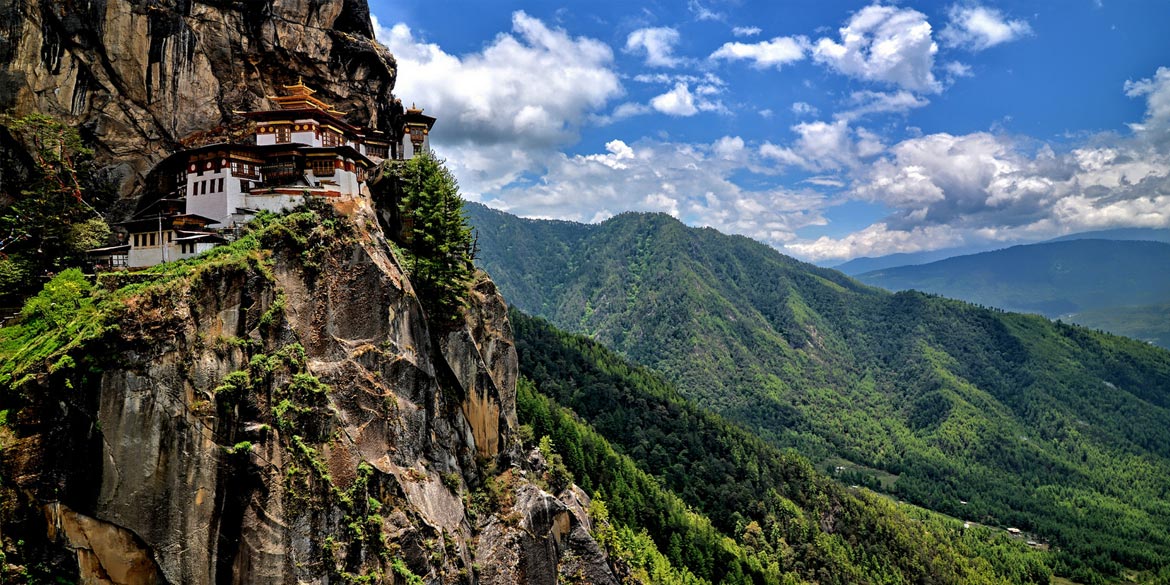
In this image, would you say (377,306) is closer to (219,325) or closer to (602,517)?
(219,325)

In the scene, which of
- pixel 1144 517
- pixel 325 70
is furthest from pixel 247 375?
pixel 1144 517

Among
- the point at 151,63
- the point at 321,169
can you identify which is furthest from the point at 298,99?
the point at 151,63

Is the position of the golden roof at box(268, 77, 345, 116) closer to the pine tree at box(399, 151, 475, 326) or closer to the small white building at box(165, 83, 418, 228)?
the small white building at box(165, 83, 418, 228)

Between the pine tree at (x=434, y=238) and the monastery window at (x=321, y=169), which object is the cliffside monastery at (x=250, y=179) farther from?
the pine tree at (x=434, y=238)

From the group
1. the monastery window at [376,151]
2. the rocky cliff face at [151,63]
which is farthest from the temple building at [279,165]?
the rocky cliff face at [151,63]

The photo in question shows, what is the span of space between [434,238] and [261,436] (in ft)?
62.3

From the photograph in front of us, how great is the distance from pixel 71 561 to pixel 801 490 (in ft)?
403

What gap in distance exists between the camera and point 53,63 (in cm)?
4394

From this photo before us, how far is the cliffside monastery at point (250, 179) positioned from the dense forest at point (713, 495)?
40.3m

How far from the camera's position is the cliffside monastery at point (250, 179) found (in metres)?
40.1

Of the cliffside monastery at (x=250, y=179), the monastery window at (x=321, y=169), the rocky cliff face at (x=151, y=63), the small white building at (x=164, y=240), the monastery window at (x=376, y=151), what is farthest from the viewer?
the monastery window at (x=376, y=151)

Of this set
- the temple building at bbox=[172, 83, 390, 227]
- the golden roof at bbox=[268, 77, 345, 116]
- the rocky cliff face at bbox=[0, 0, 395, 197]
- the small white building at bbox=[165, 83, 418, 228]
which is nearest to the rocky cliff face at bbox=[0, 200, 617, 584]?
the small white building at bbox=[165, 83, 418, 228]

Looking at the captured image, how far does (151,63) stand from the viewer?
154ft

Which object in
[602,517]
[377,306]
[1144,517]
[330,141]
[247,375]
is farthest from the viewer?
[1144,517]
